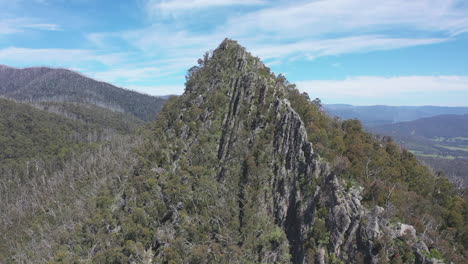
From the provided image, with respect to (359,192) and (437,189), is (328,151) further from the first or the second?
(437,189)

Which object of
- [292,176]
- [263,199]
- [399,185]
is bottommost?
[263,199]

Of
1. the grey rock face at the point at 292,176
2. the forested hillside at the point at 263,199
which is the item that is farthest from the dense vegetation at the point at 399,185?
the grey rock face at the point at 292,176

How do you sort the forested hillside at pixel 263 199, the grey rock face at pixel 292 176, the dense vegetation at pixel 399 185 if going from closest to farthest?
the grey rock face at pixel 292 176
the dense vegetation at pixel 399 185
the forested hillside at pixel 263 199

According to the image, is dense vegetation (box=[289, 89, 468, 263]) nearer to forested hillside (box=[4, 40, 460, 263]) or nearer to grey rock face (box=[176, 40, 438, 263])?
forested hillside (box=[4, 40, 460, 263])

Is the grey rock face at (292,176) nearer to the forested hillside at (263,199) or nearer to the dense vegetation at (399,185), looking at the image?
the forested hillside at (263,199)

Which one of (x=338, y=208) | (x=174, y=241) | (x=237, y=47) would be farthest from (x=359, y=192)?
(x=237, y=47)

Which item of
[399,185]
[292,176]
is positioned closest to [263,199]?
[292,176]

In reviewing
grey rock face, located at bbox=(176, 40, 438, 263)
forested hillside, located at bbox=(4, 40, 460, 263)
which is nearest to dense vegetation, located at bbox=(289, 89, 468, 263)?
forested hillside, located at bbox=(4, 40, 460, 263)

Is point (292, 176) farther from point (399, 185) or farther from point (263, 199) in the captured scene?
point (399, 185)
